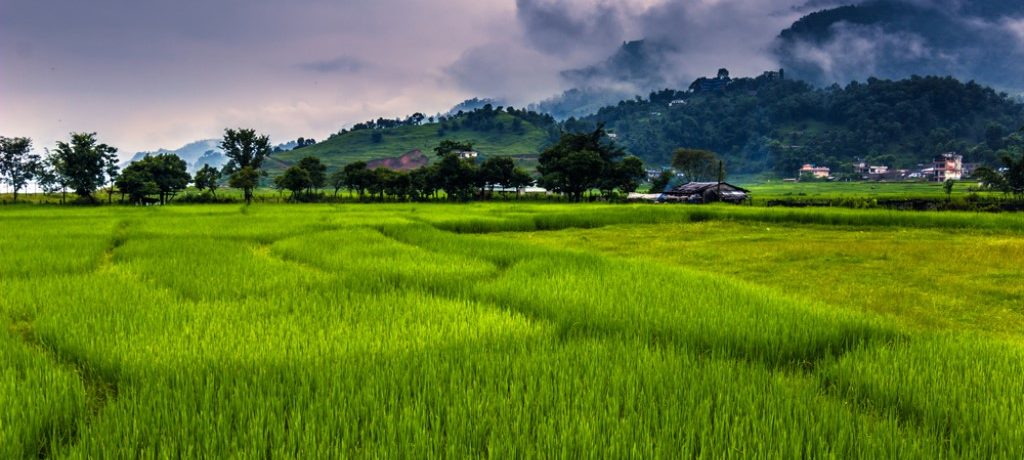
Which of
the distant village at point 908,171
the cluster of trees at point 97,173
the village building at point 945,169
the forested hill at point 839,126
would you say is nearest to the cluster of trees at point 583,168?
the cluster of trees at point 97,173

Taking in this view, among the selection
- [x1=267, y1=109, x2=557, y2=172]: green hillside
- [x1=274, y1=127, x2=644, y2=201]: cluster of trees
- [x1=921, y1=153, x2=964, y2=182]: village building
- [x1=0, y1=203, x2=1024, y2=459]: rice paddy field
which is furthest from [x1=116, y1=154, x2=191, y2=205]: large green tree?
[x1=921, y1=153, x2=964, y2=182]: village building

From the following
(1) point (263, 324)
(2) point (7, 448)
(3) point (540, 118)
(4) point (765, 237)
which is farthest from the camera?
(3) point (540, 118)

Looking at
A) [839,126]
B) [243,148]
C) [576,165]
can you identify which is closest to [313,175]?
[243,148]

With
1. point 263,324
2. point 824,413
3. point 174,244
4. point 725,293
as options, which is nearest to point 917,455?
point 824,413

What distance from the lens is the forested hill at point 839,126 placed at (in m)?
132

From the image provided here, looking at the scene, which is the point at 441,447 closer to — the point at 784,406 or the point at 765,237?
the point at 784,406

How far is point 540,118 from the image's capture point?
7131 inches

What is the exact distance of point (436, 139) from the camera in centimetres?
16125

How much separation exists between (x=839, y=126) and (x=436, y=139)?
120 m

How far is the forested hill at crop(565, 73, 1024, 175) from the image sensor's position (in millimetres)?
131750

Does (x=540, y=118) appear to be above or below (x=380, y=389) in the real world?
above

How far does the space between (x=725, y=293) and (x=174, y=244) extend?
1046 centimetres

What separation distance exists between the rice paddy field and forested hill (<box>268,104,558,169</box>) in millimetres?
135754

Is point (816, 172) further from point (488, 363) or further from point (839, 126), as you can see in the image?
point (488, 363)
